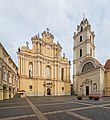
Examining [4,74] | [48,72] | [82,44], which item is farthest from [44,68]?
[4,74]

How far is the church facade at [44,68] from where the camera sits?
147ft

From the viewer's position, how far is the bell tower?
160 ft

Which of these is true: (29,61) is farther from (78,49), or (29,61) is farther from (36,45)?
(78,49)

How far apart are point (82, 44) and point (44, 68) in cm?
1564

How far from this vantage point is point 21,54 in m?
44.8

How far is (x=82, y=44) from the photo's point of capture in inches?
2002

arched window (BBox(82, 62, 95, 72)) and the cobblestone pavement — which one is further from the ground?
arched window (BBox(82, 62, 95, 72))

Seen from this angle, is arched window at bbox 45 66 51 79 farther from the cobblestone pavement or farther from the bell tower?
the cobblestone pavement

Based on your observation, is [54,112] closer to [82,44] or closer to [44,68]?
[44,68]

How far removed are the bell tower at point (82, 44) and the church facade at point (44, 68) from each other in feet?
13.4

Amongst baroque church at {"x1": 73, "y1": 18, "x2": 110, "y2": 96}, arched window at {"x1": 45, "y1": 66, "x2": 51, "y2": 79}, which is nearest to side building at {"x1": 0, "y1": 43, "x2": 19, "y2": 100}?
baroque church at {"x1": 73, "y1": 18, "x2": 110, "y2": 96}

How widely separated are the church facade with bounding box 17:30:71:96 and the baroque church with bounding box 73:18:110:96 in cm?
466

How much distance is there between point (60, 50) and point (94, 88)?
849 inches

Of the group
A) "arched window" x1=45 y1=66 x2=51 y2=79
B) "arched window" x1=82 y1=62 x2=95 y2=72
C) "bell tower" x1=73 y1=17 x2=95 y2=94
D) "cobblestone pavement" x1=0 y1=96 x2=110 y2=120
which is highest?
"bell tower" x1=73 y1=17 x2=95 y2=94
